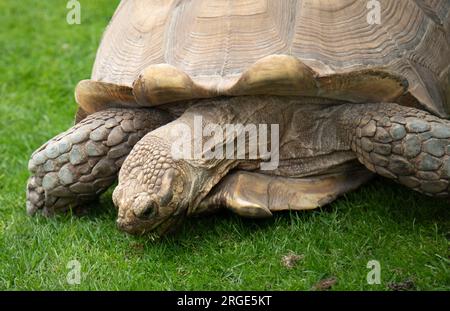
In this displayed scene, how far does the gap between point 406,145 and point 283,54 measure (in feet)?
2.54

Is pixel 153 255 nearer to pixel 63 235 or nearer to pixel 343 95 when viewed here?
pixel 63 235

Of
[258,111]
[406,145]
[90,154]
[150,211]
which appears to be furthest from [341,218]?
[90,154]

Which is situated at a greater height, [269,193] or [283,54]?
[283,54]

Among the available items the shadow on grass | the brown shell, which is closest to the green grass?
the shadow on grass

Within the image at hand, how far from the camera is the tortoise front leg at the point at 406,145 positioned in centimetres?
372

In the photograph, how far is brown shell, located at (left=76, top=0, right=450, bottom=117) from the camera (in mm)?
3803

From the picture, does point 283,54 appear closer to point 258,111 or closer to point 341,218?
point 258,111

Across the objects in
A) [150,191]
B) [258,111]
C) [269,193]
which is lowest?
[269,193]

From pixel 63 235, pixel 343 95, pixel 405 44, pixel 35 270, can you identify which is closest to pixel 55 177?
pixel 63 235

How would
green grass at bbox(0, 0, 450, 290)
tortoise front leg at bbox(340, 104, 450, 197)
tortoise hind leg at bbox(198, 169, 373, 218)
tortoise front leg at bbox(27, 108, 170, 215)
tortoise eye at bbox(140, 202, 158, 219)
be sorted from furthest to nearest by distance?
tortoise front leg at bbox(27, 108, 170, 215), tortoise hind leg at bbox(198, 169, 373, 218), tortoise front leg at bbox(340, 104, 450, 197), tortoise eye at bbox(140, 202, 158, 219), green grass at bbox(0, 0, 450, 290)

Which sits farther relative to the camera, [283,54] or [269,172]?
[269,172]

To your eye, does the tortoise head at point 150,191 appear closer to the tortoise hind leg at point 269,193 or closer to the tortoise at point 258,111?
the tortoise at point 258,111

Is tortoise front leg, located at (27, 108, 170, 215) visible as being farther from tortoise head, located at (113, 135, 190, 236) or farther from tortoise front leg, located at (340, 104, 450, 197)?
tortoise front leg, located at (340, 104, 450, 197)

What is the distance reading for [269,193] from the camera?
4012 mm
